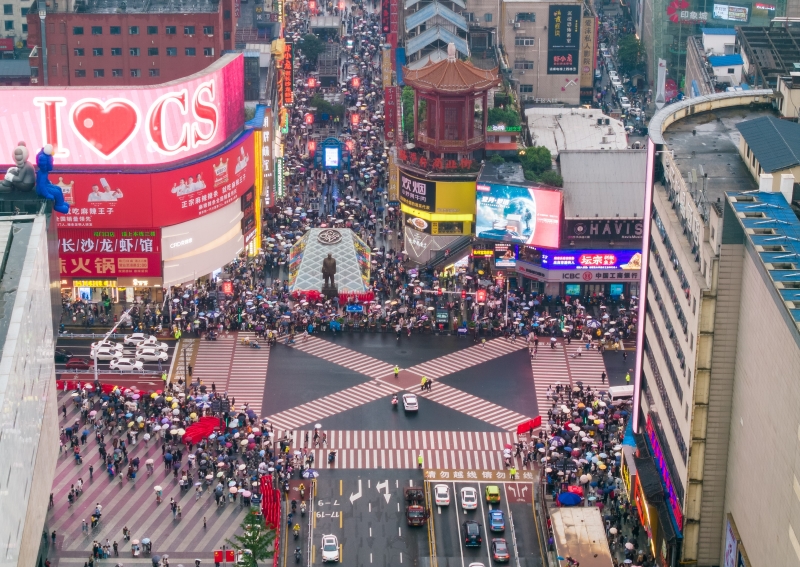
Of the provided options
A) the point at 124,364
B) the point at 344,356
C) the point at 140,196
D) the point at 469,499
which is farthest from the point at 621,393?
A: the point at 140,196

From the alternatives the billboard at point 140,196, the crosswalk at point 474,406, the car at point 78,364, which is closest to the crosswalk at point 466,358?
the crosswalk at point 474,406

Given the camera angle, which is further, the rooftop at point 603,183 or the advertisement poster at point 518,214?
the advertisement poster at point 518,214

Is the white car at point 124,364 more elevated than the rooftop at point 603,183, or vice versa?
the rooftop at point 603,183

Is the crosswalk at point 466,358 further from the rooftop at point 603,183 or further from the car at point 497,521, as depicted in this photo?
the car at point 497,521

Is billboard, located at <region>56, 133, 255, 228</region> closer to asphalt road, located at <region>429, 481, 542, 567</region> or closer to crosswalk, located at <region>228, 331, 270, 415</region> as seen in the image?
crosswalk, located at <region>228, 331, 270, 415</region>

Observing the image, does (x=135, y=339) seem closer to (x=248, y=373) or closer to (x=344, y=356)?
(x=248, y=373)

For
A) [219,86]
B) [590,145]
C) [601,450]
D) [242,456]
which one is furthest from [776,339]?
[590,145]

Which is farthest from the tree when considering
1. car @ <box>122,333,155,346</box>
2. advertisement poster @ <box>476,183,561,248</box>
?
advertisement poster @ <box>476,183,561,248</box>
